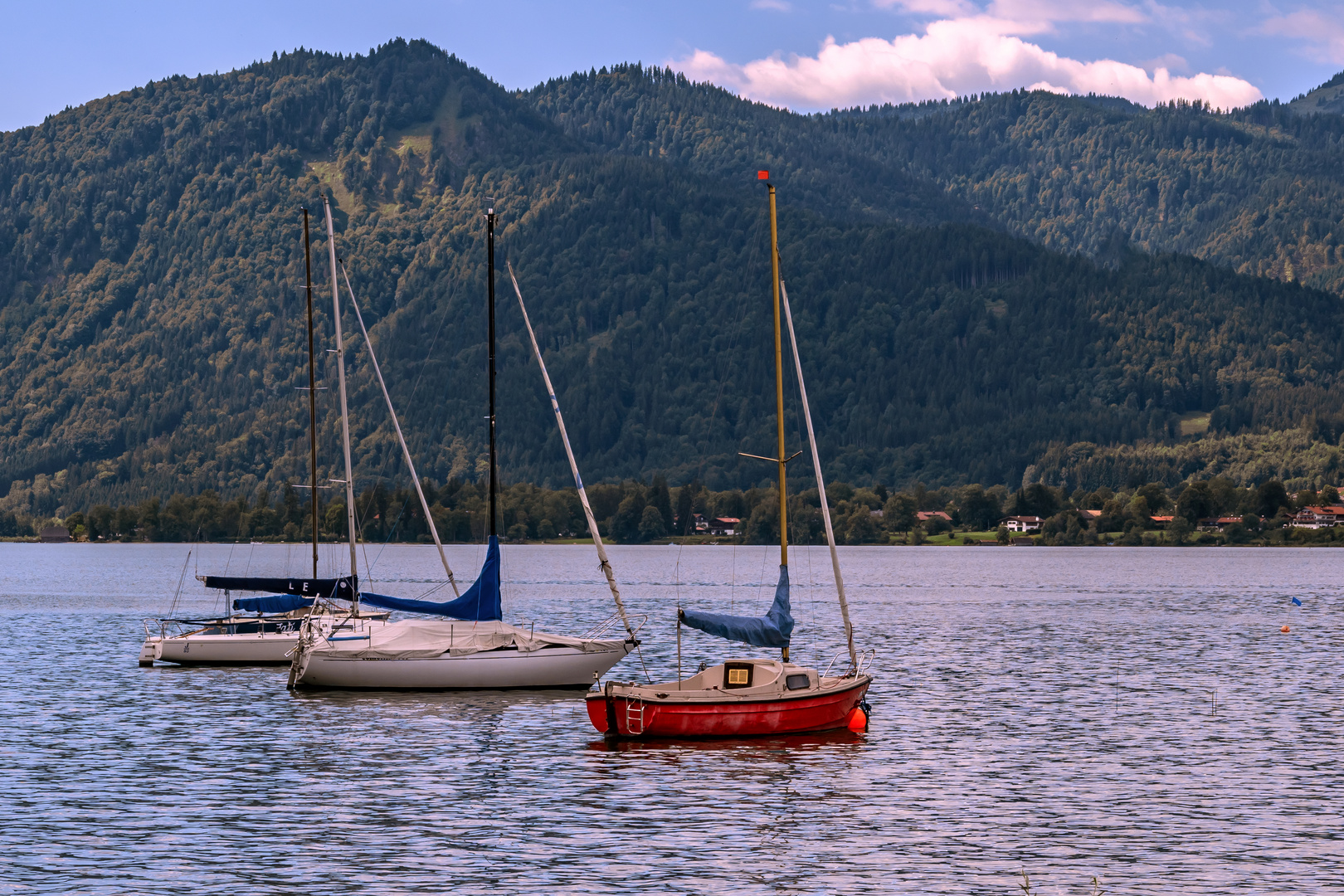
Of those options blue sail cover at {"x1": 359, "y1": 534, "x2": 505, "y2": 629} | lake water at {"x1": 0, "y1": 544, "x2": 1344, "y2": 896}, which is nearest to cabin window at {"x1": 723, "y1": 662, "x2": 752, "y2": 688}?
lake water at {"x1": 0, "y1": 544, "x2": 1344, "y2": 896}

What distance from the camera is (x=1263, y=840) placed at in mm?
40125

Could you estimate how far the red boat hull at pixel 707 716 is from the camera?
2126 inches

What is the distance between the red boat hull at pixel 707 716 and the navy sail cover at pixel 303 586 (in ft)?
95.8

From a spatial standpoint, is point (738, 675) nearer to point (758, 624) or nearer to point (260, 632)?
point (758, 624)

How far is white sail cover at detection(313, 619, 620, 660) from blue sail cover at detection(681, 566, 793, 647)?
11.9 metres

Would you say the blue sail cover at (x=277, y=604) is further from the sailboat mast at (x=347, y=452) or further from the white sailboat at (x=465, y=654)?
the white sailboat at (x=465, y=654)

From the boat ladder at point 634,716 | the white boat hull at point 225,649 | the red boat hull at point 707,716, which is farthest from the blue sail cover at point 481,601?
the white boat hull at point 225,649

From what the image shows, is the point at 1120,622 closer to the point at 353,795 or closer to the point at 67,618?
the point at 67,618

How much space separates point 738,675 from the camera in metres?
55.0

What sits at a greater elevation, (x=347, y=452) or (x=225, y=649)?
(x=347, y=452)

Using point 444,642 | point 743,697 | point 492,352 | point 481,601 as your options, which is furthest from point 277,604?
point 743,697

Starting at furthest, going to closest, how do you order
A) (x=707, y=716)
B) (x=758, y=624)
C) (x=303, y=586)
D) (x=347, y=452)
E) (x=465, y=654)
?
1. (x=303, y=586)
2. (x=347, y=452)
3. (x=465, y=654)
4. (x=758, y=624)
5. (x=707, y=716)

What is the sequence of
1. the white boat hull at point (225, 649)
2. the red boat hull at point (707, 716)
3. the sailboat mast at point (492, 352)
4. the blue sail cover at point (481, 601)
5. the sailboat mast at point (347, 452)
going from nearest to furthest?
the red boat hull at point (707, 716) < the blue sail cover at point (481, 601) < the sailboat mast at point (492, 352) < the sailboat mast at point (347, 452) < the white boat hull at point (225, 649)

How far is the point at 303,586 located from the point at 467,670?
78.3 ft
